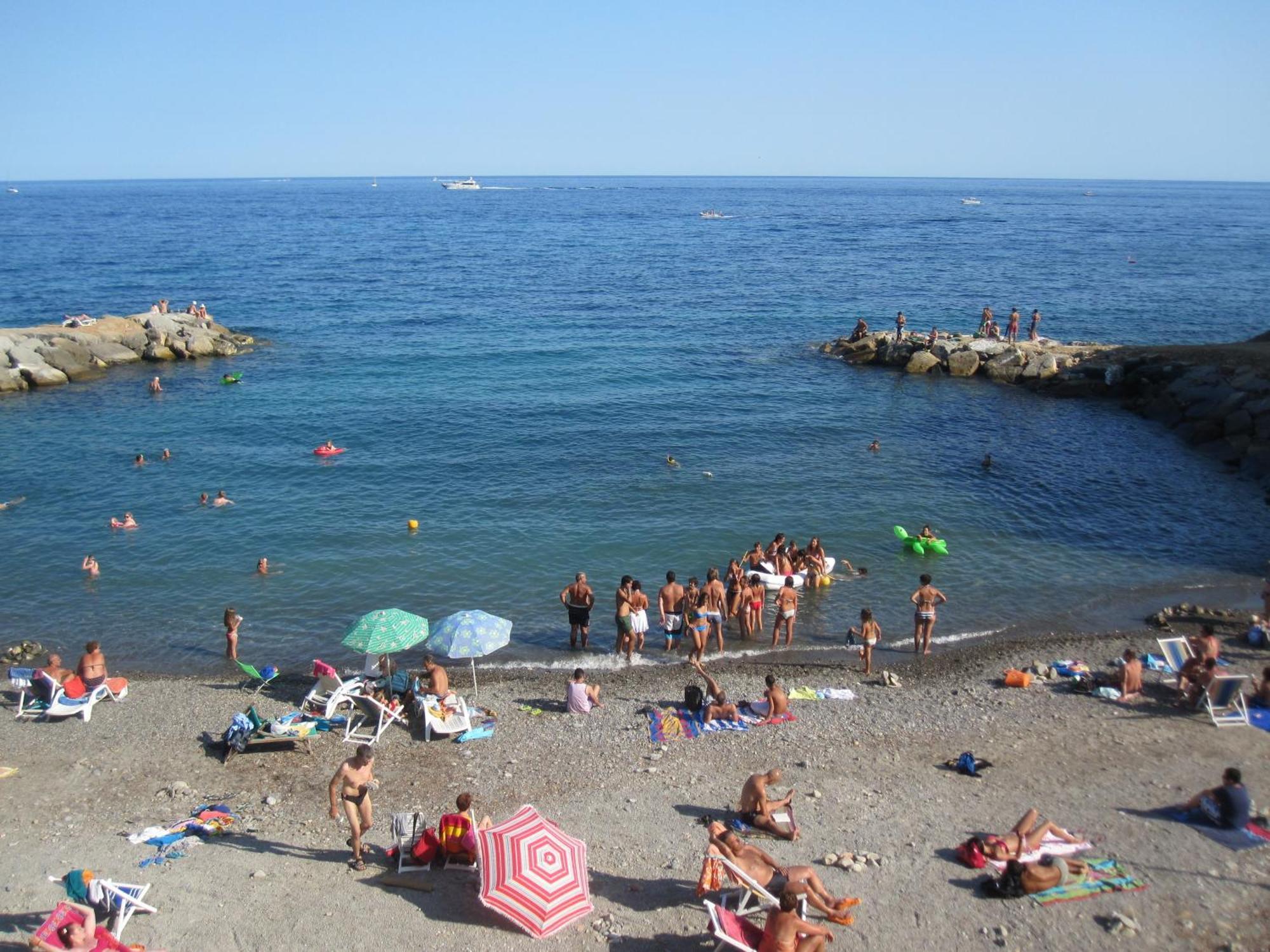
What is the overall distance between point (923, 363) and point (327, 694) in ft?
118

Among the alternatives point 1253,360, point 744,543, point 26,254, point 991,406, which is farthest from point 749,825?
point 26,254

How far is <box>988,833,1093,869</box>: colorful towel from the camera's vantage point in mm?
11898

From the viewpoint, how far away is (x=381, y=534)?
26406 millimetres

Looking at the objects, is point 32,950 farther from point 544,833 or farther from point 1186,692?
point 1186,692

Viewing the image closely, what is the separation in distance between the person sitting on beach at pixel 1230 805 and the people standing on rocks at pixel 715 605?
950 centimetres

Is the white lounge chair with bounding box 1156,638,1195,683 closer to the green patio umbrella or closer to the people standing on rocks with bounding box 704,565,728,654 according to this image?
the people standing on rocks with bounding box 704,565,728,654

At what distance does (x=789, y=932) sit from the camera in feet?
32.3

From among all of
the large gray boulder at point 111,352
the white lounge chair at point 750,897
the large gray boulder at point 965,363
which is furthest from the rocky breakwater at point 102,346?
the white lounge chair at point 750,897

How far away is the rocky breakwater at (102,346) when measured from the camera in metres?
41.7

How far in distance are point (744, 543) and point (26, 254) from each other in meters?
97.6

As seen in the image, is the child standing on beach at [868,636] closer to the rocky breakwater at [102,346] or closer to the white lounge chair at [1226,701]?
the white lounge chair at [1226,701]

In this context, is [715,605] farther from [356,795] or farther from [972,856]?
[356,795]

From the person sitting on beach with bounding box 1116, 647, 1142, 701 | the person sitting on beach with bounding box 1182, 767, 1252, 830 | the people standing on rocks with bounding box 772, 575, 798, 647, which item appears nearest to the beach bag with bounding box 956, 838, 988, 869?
the person sitting on beach with bounding box 1182, 767, 1252, 830

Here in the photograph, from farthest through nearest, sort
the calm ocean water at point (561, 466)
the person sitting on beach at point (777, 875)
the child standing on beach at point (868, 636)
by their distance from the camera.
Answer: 1. the calm ocean water at point (561, 466)
2. the child standing on beach at point (868, 636)
3. the person sitting on beach at point (777, 875)
